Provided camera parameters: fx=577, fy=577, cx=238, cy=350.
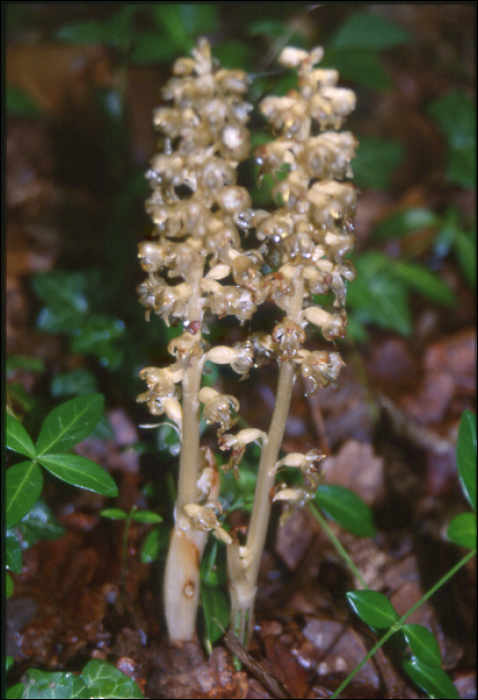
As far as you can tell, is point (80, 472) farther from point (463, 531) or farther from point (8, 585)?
point (463, 531)

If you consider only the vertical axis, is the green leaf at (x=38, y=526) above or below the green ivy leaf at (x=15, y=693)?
above

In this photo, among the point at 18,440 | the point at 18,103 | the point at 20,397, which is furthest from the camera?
the point at 18,103

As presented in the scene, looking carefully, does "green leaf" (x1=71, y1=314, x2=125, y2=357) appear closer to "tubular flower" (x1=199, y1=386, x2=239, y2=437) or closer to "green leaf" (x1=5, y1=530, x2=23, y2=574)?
"green leaf" (x1=5, y1=530, x2=23, y2=574)

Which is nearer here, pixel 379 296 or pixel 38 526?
pixel 38 526

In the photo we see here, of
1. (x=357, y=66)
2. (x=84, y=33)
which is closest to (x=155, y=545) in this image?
(x=357, y=66)

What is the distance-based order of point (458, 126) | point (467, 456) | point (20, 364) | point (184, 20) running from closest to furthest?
point (467, 456), point (20, 364), point (184, 20), point (458, 126)


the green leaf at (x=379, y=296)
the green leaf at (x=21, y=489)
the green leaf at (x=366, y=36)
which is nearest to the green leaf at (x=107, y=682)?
the green leaf at (x=21, y=489)

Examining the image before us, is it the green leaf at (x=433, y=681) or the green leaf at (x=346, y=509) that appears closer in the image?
the green leaf at (x=433, y=681)

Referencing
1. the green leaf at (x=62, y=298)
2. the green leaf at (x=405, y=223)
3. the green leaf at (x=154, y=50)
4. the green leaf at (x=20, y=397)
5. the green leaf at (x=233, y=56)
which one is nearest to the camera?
the green leaf at (x=20, y=397)

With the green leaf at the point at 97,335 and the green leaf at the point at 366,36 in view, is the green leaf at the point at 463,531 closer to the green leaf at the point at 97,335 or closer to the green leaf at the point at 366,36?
the green leaf at the point at 97,335
